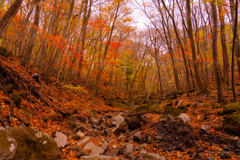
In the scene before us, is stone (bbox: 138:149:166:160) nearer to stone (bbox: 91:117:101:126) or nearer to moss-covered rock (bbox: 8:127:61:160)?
moss-covered rock (bbox: 8:127:61:160)

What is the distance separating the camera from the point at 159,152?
4375 mm

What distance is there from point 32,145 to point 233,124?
5.25m

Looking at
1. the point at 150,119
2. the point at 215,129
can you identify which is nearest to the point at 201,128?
the point at 215,129

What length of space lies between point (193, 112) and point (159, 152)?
3.16m

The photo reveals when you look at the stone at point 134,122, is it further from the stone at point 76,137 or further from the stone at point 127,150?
the stone at point 76,137

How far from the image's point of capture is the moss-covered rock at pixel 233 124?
3.91m

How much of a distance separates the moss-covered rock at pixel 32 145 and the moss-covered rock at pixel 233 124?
4758 millimetres

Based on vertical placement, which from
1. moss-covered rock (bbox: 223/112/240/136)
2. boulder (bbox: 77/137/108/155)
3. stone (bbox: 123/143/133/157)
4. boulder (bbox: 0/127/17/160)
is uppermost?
boulder (bbox: 0/127/17/160)

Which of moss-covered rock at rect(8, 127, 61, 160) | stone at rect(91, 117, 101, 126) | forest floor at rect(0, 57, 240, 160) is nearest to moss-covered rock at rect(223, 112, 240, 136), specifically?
forest floor at rect(0, 57, 240, 160)

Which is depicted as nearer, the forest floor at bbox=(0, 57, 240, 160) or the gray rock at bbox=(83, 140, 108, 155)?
the forest floor at bbox=(0, 57, 240, 160)

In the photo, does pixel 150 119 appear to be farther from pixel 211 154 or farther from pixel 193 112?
pixel 211 154

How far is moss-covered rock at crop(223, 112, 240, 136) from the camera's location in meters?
3.91

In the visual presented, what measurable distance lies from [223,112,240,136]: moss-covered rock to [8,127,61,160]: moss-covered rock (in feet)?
15.6

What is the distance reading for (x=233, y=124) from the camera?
403cm
